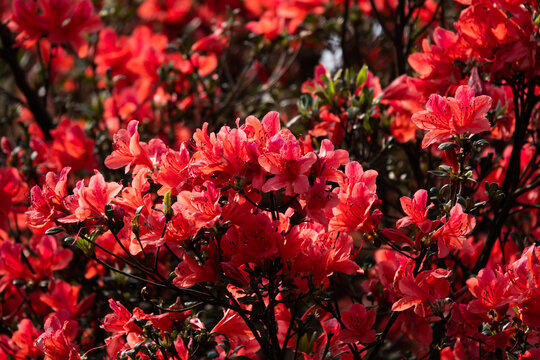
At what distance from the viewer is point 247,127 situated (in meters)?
1.74

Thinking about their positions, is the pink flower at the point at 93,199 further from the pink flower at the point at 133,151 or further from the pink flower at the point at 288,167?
the pink flower at the point at 288,167

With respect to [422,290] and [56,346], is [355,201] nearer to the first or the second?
[422,290]

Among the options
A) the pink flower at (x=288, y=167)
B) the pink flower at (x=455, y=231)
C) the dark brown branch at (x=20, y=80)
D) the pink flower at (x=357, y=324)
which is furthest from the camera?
the dark brown branch at (x=20, y=80)

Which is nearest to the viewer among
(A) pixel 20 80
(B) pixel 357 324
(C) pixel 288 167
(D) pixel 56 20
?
(C) pixel 288 167

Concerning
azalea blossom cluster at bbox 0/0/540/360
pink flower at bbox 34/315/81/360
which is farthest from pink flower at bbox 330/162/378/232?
pink flower at bbox 34/315/81/360

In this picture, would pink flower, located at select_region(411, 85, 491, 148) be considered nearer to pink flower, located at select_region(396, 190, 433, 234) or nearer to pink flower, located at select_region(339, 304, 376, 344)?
pink flower, located at select_region(396, 190, 433, 234)

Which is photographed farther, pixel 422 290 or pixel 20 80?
pixel 20 80

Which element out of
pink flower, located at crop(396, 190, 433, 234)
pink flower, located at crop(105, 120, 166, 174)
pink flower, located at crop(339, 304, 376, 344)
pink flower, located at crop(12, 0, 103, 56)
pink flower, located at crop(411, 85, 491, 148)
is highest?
pink flower, located at crop(12, 0, 103, 56)

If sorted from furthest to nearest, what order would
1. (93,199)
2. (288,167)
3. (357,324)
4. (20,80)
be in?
(20,80), (357,324), (93,199), (288,167)

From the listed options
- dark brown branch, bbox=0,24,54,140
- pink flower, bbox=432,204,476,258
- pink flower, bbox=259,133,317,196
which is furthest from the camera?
dark brown branch, bbox=0,24,54,140

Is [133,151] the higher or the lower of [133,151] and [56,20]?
the lower

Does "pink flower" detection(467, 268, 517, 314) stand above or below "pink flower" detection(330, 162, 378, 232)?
below

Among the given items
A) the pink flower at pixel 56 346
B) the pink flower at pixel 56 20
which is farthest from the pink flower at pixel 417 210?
the pink flower at pixel 56 20

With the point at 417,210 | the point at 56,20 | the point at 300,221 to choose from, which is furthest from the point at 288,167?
the point at 56,20
